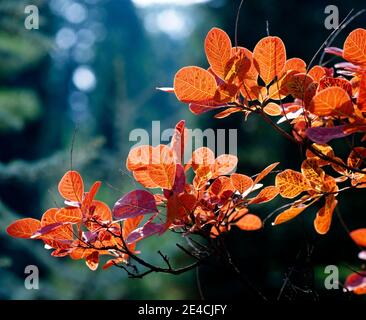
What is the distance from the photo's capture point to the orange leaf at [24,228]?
0.76 meters

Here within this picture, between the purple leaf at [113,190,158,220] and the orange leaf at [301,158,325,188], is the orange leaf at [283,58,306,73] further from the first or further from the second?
the purple leaf at [113,190,158,220]

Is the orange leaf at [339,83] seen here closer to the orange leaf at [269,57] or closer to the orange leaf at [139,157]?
the orange leaf at [269,57]

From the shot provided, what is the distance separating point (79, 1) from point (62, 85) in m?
4.36

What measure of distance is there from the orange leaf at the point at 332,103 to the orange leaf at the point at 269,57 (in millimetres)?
136

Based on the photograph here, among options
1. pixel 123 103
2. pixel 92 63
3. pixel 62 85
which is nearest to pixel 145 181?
pixel 123 103

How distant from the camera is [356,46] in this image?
65 cm

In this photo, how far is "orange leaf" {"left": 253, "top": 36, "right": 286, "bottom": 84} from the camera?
2.37 ft

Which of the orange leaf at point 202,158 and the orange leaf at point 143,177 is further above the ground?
the orange leaf at point 202,158

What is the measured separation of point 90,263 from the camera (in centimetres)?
82

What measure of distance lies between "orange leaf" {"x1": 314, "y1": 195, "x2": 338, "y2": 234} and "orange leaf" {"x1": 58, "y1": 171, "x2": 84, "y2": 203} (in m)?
0.38

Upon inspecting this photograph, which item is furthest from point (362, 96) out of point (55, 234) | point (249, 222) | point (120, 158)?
point (120, 158)

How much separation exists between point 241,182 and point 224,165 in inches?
2.0

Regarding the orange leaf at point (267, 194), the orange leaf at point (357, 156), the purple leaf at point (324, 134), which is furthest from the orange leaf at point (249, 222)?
the purple leaf at point (324, 134)
